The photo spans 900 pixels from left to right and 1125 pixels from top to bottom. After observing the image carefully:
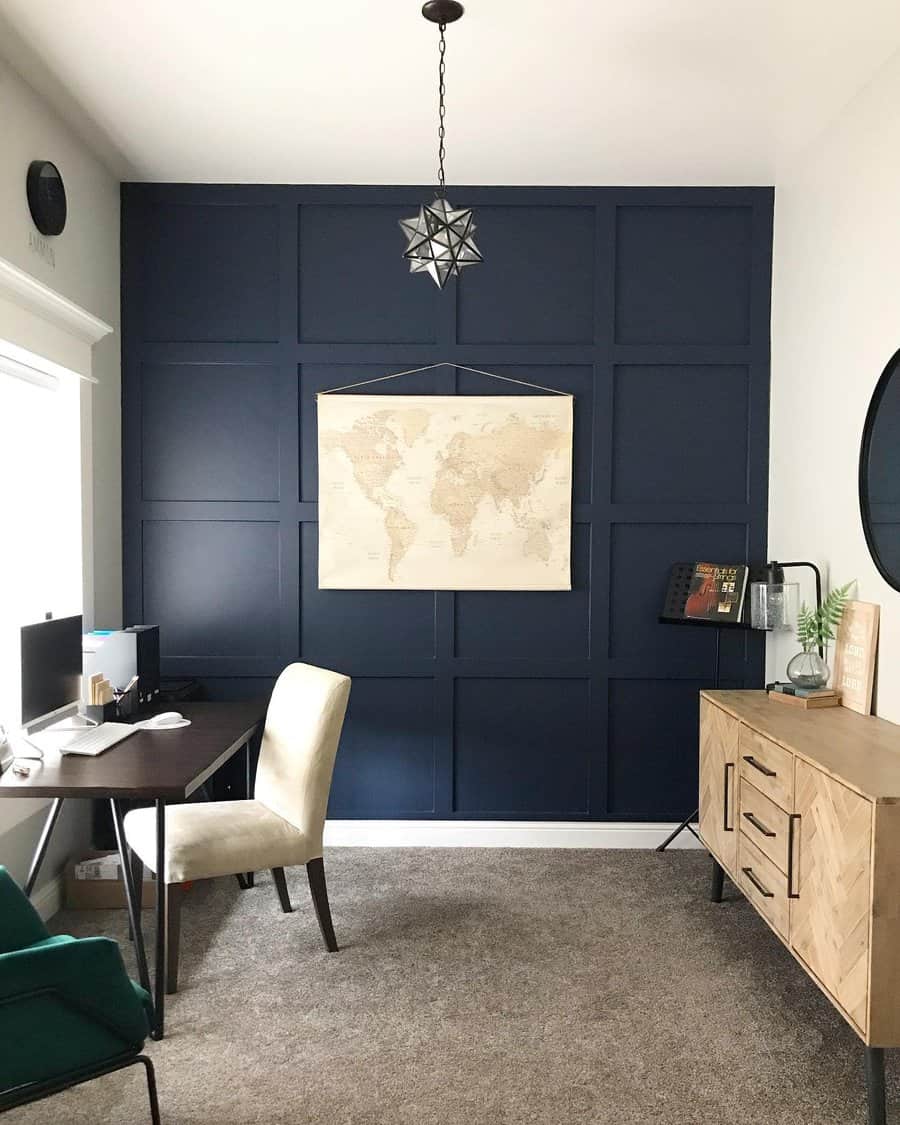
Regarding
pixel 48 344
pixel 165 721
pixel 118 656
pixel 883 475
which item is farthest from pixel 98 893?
pixel 883 475

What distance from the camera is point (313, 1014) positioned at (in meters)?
2.69

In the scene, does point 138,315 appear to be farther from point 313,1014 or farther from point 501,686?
point 313,1014

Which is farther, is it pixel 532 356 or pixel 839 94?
pixel 532 356

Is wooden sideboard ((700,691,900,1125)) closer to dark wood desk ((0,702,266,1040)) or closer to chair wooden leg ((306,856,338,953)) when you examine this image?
chair wooden leg ((306,856,338,953))

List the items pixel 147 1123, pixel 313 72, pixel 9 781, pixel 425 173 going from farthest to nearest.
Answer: pixel 425 173 < pixel 313 72 < pixel 9 781 < pixel 147 1123

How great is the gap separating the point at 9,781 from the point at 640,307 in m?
3.09

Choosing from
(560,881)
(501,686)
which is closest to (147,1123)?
(560,881)

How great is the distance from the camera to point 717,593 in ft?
12.7

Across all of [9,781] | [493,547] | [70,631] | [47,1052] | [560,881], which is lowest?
[560,881]

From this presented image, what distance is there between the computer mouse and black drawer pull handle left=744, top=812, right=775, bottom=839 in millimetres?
1995

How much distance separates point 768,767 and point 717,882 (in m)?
0.89

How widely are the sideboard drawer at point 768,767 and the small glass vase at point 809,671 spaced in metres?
0.35

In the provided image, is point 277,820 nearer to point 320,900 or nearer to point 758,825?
point 320,900

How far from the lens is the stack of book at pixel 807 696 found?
3189 mm
